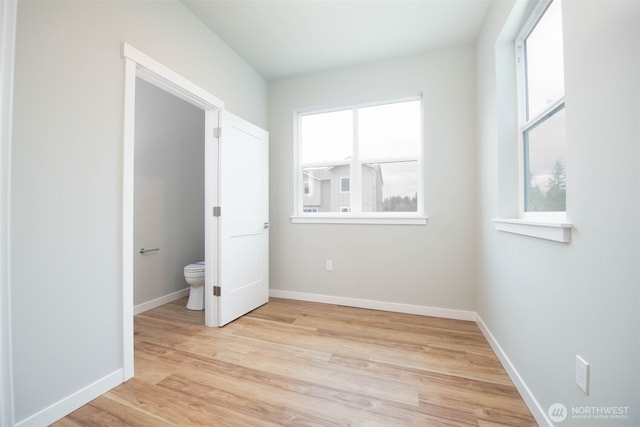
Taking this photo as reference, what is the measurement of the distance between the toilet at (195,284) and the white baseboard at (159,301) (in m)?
0.37

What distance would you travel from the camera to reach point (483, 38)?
7.19 ft

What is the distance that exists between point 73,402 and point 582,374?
2326 millimetres

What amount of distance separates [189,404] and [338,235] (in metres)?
1.98

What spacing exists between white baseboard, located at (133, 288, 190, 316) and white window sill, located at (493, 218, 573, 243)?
3.35 meters

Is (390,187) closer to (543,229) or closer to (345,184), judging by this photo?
(345,184)

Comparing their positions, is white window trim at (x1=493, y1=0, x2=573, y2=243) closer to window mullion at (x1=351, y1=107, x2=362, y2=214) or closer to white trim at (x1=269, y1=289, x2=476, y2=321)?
white trim at (x1=269, y1=289, x2=476, y2=321)

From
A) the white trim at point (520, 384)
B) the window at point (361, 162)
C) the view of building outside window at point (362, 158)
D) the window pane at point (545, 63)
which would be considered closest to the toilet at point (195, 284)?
the window at point (361, 162)

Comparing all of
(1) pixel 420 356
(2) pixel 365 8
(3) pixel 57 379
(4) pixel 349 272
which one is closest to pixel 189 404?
(3) pixel 57 379

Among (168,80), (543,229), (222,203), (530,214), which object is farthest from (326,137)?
(543,229)

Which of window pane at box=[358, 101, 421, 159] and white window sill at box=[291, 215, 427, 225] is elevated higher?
window pane at box=[358, 101, 421, 159]

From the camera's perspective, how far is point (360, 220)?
2863 millimetres

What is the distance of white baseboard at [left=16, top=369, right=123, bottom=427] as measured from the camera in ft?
3.95

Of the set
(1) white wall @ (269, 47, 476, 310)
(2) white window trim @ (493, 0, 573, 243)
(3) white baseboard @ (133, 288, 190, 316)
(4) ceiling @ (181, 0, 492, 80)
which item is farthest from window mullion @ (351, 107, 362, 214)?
(3) white baseboard @ (133, 288, 190, 316)

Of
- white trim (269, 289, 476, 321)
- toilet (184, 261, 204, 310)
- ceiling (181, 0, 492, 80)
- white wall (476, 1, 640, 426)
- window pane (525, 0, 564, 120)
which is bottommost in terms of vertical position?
white trim (269, 289, 476, 321)
